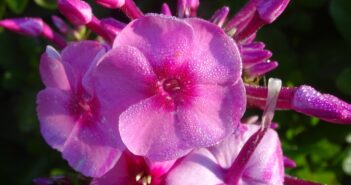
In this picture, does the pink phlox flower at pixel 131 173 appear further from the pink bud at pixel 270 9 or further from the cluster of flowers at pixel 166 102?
the pink bud at pixel 270 9

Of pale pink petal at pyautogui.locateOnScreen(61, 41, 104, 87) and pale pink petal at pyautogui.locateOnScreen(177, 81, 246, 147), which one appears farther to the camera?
pale pink petal at pyautogui.locateOnScreen(61, 41, 104, 87)

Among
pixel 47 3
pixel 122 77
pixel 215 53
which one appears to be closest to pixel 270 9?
pixel 215 53

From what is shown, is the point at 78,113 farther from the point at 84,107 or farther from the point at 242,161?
the point at 242,161

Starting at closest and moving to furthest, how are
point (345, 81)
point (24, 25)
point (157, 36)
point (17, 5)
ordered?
point (157, 36), point (24, 25), point (345, 81), point (17, 5)

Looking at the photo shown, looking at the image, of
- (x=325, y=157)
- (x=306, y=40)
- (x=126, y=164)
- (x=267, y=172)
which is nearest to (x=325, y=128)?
(x=325, y=157)

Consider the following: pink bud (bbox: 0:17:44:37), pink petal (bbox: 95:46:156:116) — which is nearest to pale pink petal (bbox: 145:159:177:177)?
pink petal (bbox: 95:46:156:116)

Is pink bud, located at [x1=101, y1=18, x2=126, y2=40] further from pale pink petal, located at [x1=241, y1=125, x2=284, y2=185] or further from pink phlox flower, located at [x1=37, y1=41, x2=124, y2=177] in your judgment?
pale pink petal, located at [x1=241, y1=125, x2=284, y2=185]

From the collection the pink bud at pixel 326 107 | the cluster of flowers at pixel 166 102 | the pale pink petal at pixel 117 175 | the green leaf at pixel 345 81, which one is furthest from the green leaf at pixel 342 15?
the pale pink petal at pixel 117 175

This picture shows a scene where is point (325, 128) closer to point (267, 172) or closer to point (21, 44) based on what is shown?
point (267, 172)
